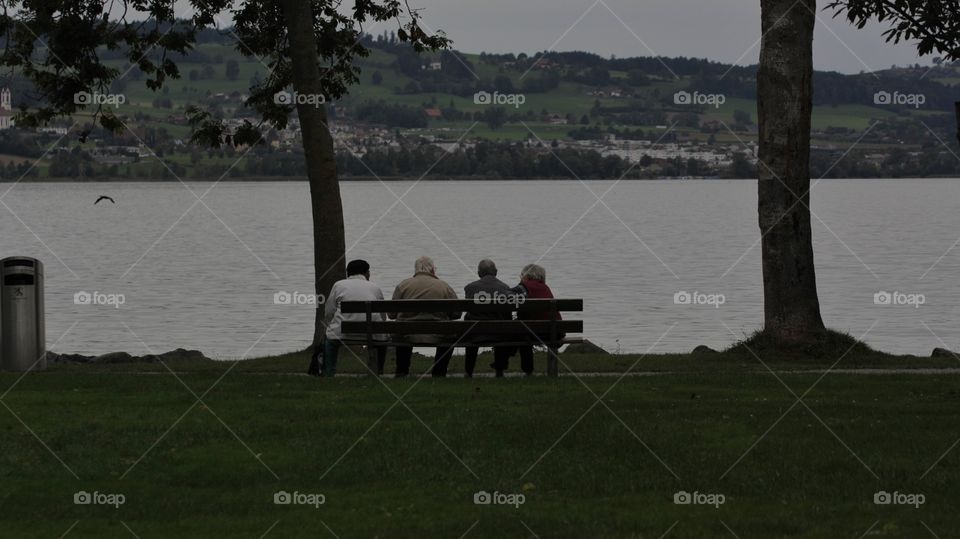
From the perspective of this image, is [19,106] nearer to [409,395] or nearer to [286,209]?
[409,395]

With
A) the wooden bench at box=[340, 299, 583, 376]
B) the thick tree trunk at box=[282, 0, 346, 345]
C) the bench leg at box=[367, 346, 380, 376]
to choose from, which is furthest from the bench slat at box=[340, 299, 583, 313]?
the thick tree trunk at box=[282, 0, 346, 345]

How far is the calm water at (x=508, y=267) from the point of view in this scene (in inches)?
1644

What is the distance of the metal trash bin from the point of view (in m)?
19.8

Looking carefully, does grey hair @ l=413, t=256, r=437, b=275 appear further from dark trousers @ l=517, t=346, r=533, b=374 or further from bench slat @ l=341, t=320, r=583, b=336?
dark trousers @ l=517, t=346, r=533, b=374

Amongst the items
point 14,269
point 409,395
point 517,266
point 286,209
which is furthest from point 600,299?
point 286,209

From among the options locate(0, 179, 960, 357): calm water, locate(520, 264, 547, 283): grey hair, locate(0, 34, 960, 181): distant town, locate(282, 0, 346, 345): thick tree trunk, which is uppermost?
locate(0, 34, 960, 181): distant town

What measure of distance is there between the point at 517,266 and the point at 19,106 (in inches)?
1560

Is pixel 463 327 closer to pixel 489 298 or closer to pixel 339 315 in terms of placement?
pixel 489 298

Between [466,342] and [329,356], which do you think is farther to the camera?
[329,356]

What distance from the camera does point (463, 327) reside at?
17.3m

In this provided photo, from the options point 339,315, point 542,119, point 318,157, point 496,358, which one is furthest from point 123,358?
point 542,119

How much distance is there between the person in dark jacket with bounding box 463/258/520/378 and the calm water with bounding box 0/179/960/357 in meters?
16.6

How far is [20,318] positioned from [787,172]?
32.4ft

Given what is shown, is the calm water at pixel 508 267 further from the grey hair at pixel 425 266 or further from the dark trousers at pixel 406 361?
the dark trousers at pixel 406 361
